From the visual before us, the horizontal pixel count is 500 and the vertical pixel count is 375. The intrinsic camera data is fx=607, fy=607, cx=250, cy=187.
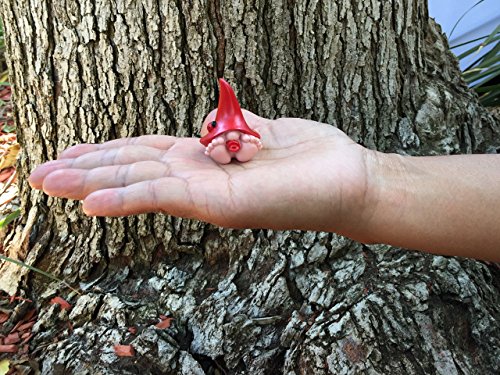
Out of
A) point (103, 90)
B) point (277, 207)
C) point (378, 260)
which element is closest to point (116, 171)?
point (277, 207)

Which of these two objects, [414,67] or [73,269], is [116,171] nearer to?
[73,269]

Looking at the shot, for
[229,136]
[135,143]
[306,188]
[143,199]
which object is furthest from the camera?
[135,143]

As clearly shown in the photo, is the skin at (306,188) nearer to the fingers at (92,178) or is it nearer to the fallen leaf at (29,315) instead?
the fingers at (92,178)

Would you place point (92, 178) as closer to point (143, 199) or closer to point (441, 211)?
point (143, 199)

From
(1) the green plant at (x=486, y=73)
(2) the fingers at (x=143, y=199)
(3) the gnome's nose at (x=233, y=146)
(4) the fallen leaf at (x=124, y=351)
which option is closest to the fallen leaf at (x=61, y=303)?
(4) the fallen leaf at (x=124, y=351)

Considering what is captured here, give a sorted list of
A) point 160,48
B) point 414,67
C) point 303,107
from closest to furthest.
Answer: point 160,48, point 303,107, point 414,67

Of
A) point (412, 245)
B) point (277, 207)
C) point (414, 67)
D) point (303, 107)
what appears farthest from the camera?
point (414, 67)

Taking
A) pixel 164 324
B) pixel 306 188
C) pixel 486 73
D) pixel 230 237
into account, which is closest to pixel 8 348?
pixel 164 324

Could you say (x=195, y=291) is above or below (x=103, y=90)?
below
